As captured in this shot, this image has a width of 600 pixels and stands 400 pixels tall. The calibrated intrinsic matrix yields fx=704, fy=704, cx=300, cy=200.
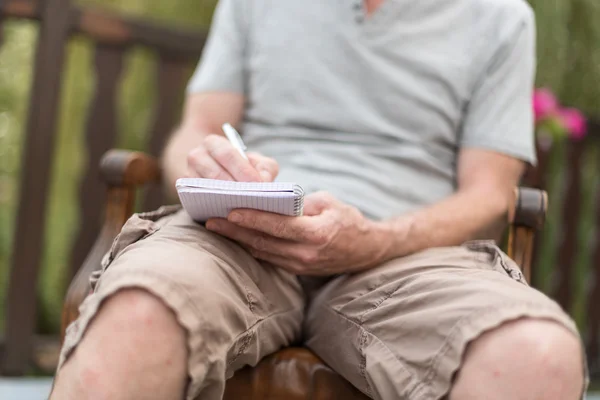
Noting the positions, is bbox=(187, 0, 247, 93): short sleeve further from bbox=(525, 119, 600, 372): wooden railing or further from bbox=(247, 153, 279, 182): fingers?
bbox=(525, 119, 600, 372): wooden railing

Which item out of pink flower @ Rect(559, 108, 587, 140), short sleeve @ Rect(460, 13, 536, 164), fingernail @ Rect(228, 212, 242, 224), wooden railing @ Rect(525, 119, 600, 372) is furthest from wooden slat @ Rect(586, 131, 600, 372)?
fingernail @ Rect(228, 212, 242, 224)

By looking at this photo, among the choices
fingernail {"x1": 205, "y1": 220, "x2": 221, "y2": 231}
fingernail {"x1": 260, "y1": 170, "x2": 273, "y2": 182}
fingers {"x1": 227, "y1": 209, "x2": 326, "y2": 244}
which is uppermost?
fingernail {"x1": 260, "y1": 170, "x2": 273, "y2": 182}

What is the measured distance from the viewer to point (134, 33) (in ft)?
6.32

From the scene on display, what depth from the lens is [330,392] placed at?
3.04ft

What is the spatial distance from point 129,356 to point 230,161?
1.09ft

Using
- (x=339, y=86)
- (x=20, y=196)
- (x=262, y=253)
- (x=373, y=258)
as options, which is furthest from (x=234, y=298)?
(x=20, y=196)

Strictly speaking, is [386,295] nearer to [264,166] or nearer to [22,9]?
[264,166]

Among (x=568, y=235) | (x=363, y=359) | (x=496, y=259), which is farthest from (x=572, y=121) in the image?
(x=363, y=359)

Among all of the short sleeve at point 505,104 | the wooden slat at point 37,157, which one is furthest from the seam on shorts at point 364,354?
the wooden slat at point 37,157

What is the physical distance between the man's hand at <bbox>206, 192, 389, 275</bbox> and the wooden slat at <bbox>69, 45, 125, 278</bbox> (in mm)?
1141

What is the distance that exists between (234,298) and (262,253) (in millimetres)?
130

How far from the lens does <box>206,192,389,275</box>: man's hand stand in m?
0.88

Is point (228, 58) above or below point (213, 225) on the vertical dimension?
above

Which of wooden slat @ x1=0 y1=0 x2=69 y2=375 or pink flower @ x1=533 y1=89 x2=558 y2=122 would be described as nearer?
wooden slat @ x1=0 y1=0 x2=69 y2=375
